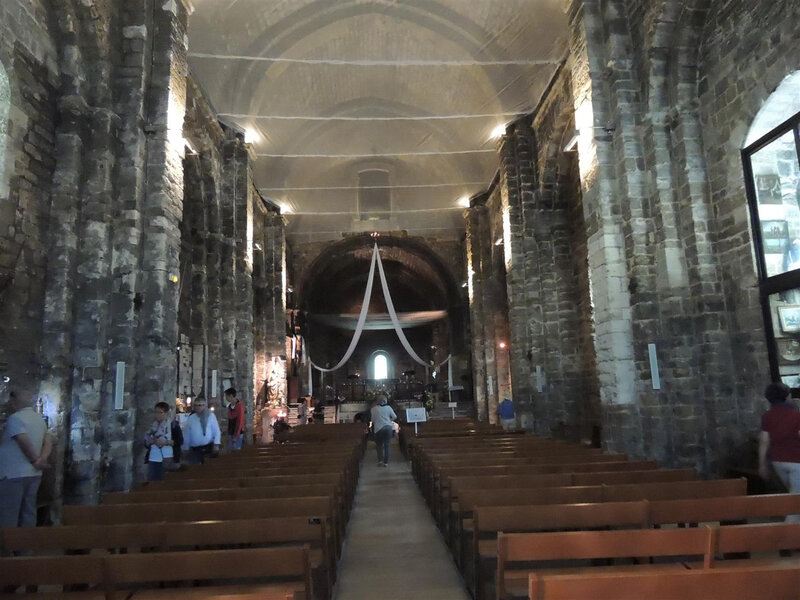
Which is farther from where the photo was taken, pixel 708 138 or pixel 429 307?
pixel 429 307

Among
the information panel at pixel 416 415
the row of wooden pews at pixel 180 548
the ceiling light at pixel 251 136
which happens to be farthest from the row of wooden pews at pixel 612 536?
the ceiling light at pixel 251 136

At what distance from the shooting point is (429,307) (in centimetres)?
3306

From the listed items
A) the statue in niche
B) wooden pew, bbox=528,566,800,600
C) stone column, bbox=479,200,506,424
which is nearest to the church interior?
wooden pew, bbox=528,566,800,600

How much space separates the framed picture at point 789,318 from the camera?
6734 millimetres

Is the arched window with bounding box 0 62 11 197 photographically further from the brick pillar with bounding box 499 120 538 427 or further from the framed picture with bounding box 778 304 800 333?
the brick pillar with bounding box 499 120 538 427

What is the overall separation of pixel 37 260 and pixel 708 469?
9.19 metres

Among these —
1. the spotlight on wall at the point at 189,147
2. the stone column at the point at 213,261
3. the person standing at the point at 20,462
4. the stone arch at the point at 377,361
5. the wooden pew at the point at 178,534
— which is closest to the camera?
the wooden pew at the point at 178,534

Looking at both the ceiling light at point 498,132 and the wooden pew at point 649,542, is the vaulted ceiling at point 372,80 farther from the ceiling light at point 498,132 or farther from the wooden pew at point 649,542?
the wooden pew at point 649,542

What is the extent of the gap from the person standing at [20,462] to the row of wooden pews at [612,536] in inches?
150

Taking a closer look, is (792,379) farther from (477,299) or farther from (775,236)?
(477,299)

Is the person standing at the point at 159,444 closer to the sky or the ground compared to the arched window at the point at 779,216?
closer to the ground

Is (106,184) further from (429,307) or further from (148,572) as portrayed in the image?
(429,307)

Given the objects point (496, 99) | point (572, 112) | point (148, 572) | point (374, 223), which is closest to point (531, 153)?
point (496, 99)

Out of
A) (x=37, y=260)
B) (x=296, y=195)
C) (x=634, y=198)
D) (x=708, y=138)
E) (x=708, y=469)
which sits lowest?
(x=708, y=469)
